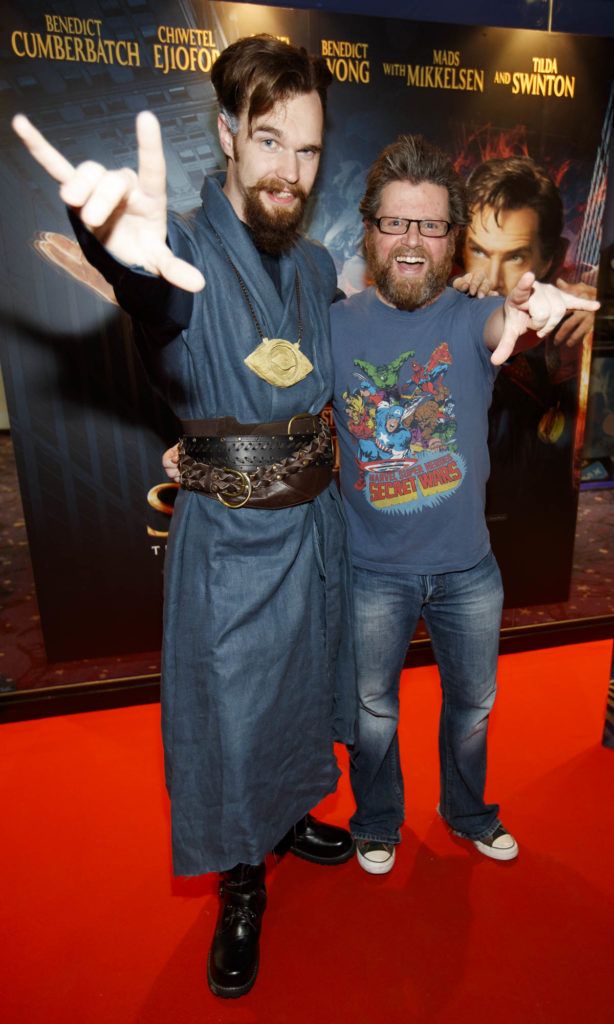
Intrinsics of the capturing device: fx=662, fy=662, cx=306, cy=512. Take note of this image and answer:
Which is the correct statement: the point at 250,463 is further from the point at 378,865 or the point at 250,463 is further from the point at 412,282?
the point at 378,865

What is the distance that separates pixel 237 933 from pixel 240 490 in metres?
1.13

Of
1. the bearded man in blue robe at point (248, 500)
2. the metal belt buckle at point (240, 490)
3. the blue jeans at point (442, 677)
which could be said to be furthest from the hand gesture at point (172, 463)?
the blue jeans at point (442, 677)

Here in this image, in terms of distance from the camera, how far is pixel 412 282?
1612 mm

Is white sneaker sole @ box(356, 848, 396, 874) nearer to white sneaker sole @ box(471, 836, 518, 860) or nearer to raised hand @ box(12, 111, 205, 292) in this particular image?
white sneaker sole @ box(471, 836, 518, 860)

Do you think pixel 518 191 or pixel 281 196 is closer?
pixel 281 196

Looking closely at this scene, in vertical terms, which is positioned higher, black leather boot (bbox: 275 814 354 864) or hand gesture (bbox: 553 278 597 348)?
hand gesture (bbox: 553 278 597 348)

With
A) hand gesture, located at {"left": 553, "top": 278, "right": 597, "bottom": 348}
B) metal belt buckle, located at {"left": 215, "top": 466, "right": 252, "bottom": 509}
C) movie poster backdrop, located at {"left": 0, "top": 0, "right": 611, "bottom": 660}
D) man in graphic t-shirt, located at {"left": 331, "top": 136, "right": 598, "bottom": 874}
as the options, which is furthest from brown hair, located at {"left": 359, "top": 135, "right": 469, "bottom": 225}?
hand gesture, located at {"left": 553, "top": 278, "right": 597, "bottom": 348}

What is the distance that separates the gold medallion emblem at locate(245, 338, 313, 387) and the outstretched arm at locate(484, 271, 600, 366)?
424 mm

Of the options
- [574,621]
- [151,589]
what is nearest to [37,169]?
[151,589]

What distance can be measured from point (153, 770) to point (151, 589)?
0.85 meters

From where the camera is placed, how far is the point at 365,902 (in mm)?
1853

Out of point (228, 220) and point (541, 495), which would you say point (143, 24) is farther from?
point (541, 495)

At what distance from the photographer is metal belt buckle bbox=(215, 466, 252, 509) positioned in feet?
4.81

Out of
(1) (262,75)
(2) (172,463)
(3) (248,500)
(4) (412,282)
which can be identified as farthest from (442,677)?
(1) (262,75)
